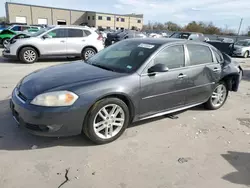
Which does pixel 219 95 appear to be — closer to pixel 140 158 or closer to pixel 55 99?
pixel 140 158

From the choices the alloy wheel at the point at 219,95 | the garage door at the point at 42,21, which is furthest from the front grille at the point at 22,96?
the garage door at the point at 42,21

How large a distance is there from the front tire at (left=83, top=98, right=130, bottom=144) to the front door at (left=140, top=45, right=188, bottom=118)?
38cm

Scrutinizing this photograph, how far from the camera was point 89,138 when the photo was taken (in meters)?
3.31

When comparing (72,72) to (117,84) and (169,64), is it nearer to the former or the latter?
(117,84)

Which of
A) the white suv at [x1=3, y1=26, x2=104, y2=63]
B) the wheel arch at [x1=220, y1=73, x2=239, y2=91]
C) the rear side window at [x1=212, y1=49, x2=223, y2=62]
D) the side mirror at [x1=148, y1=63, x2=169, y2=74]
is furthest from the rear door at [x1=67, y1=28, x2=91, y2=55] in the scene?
the side mirror at [x1=148, y1=63, x2=169, y2=74]

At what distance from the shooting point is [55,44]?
396 inches

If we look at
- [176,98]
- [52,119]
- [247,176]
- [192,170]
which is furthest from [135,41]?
[247,176]

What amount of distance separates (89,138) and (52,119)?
0.64m

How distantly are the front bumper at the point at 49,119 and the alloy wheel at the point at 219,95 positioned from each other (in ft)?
10.3

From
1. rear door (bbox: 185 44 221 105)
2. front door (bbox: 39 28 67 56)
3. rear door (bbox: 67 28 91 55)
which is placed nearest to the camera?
rear door (bbox: 185 44 221 105)

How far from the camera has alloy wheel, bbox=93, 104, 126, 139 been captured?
10.8 ft

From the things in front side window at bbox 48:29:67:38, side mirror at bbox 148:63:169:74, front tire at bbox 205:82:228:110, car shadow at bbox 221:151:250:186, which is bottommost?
car shadow at bbox 221:151:250:186

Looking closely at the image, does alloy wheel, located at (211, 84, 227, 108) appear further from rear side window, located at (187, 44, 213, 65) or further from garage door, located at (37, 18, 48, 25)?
garage door, located at (37, 18, 48, 25)

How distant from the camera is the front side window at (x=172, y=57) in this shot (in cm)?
383
